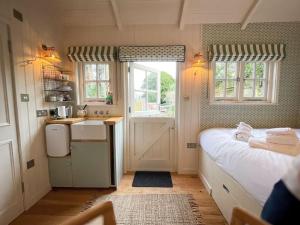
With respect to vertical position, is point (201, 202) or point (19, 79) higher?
point (19, 79)

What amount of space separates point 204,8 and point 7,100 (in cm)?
273

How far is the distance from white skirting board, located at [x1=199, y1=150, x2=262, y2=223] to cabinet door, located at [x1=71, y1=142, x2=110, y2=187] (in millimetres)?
1379

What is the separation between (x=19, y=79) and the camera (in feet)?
6.09

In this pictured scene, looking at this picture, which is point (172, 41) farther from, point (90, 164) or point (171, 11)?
point (90, 164)

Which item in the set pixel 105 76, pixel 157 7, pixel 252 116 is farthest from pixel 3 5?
pixel 252 116

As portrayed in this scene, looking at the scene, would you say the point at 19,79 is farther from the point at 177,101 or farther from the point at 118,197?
the point at 177,101

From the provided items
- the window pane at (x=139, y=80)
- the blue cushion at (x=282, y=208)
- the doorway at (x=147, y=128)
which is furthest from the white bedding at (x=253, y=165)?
the window pane at (x=139, y=80)

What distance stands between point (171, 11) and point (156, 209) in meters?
2.66

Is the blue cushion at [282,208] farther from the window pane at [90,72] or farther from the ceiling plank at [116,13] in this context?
the window pane at [90,72]

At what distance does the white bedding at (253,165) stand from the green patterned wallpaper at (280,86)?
91 centimetres

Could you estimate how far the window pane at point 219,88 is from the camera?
2760mm

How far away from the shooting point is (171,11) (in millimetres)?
2449

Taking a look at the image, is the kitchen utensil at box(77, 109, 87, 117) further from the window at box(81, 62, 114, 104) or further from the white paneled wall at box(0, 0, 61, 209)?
the white paneled wall at box(0, 0, 61, 209)

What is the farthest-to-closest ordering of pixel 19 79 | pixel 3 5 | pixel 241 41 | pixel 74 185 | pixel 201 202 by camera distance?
pixel 241 41 < pixel 74 185 < pixel 201 202 < pixel 19 79 < pixel 3 5
